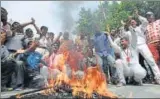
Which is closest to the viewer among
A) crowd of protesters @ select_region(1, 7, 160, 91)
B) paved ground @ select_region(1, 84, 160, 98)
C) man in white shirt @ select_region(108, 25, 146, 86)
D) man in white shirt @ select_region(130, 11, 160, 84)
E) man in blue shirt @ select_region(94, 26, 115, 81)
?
paved ground @ select_region(1, 84, 160, 98)

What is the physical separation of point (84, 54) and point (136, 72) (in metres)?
1.40

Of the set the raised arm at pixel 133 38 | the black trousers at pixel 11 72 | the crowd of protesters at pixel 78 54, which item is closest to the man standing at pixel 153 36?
the crowd of protesters at pixel 78 54

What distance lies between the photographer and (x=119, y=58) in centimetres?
1036

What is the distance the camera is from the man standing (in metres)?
10.7

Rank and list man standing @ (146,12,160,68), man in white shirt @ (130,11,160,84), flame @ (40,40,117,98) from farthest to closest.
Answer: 1. man standing @ (146,12,160,68)
2. man in white shirt @ (130,11,160,84)
3. flame @ (40,40,117,98)

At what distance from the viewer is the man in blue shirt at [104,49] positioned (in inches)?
404

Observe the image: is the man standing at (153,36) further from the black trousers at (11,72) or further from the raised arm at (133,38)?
the black trousers at (11,72)

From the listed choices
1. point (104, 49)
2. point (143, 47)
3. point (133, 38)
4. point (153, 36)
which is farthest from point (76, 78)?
point (153, 36)

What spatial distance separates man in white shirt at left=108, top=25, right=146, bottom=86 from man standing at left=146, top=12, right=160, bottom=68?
1.80ft

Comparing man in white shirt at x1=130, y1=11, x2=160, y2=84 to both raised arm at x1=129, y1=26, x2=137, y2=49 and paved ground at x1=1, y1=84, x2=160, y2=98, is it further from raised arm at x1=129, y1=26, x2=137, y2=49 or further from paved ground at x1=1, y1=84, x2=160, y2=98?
paved ground at x1=1, y1=84, x2=160, y2=98

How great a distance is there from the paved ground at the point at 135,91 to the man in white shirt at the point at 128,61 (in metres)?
0.37

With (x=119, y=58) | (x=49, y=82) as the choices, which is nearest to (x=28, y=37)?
(x=49, y=82)

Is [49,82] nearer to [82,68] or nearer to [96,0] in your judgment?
[82,68]

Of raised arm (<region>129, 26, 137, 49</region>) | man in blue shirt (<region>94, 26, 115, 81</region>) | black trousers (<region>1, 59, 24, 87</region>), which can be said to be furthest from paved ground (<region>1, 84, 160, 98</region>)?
raised arm (<region>129, 26, 137, 49</region>)
